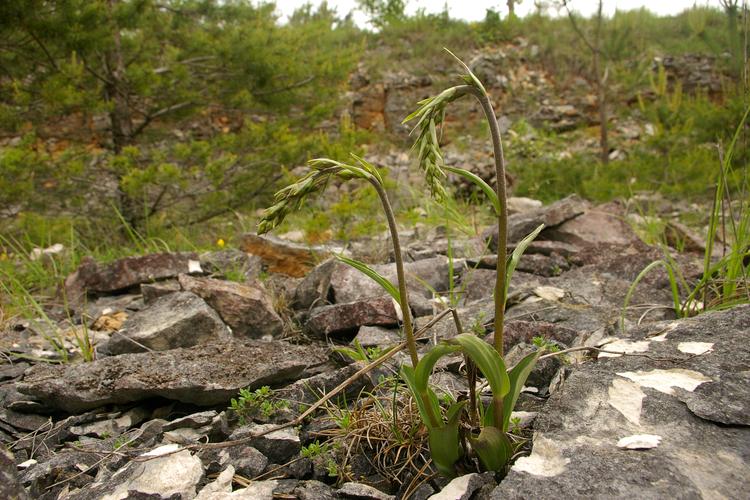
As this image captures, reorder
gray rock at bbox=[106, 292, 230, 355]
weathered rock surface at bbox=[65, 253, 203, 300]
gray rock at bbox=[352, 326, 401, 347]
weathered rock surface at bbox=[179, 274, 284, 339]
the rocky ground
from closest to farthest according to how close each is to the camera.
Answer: the rocky ground, gray rock at bbox=[352, 326, 401, 347], gray rock at bbox=[106, 292, 230, 355], weathered rock surface at bbox=[179, 274, 284, 339], weathered rock surface at bbox=[65, 253, 203, 300]

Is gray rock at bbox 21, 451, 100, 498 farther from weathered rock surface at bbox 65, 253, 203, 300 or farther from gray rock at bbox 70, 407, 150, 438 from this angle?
weathered rock surface at bbox 65, 253, 203, 300

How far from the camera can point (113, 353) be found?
2.29 m

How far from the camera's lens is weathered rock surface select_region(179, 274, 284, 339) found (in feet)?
8.25

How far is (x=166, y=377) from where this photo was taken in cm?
177

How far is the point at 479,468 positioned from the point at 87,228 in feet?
18.4

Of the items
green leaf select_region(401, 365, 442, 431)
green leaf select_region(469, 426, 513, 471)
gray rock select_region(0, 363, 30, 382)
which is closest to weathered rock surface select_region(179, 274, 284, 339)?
gray rock select_region(0, 363, 30, 382)

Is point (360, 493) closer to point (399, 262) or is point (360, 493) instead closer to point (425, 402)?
Result: point (425, 402)

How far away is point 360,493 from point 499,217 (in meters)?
0.65

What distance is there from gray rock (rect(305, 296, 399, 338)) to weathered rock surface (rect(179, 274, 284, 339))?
Answer: 0.79 ft

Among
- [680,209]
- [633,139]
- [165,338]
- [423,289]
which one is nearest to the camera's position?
[165,338]

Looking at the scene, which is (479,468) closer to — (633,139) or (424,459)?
Answer: (424,459)

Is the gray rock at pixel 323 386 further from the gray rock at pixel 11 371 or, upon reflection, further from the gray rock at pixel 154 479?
the gray rock at pixel 11 371

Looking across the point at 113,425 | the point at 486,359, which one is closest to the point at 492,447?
the point at 486,359

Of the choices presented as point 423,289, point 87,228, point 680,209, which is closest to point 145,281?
point 423,289
